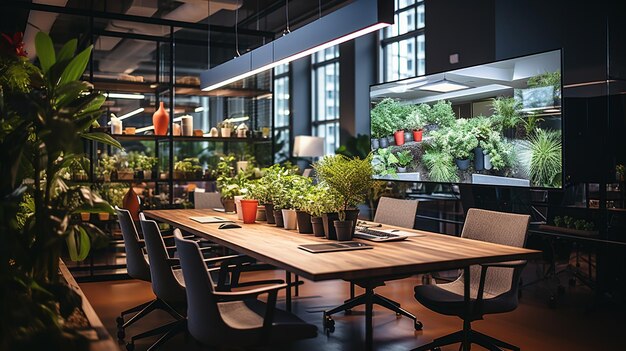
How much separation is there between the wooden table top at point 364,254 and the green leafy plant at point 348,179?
26cm

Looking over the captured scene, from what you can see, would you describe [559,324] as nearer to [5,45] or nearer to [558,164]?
[558,164]

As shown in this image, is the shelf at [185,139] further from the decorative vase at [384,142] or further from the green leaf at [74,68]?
the green leaf at [74,68]

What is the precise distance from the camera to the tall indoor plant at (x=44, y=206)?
6.56ft

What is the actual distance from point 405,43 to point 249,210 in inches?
237

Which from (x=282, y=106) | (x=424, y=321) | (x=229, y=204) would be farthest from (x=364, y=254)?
(x=282, y=106)

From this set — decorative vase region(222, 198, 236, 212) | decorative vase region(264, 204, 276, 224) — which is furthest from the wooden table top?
decorative vase region(222, 198, 236, 212)

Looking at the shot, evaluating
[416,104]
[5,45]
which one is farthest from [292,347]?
[416,104]

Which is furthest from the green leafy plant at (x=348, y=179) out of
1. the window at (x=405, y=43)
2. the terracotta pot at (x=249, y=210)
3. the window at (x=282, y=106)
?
the window at (x=282, y=106)

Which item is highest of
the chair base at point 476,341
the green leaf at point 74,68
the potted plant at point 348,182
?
the green leaf at point 74,68

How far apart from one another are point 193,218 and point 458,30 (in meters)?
3.58

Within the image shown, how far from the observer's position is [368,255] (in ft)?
9.81

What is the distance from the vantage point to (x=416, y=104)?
6.08 metres

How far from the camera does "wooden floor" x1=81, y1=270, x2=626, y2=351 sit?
4.05 metres

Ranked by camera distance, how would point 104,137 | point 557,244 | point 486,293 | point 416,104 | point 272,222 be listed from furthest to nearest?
point 416,104 < point 557,244 < point 272,222 < point 486,293 < point 104,137
